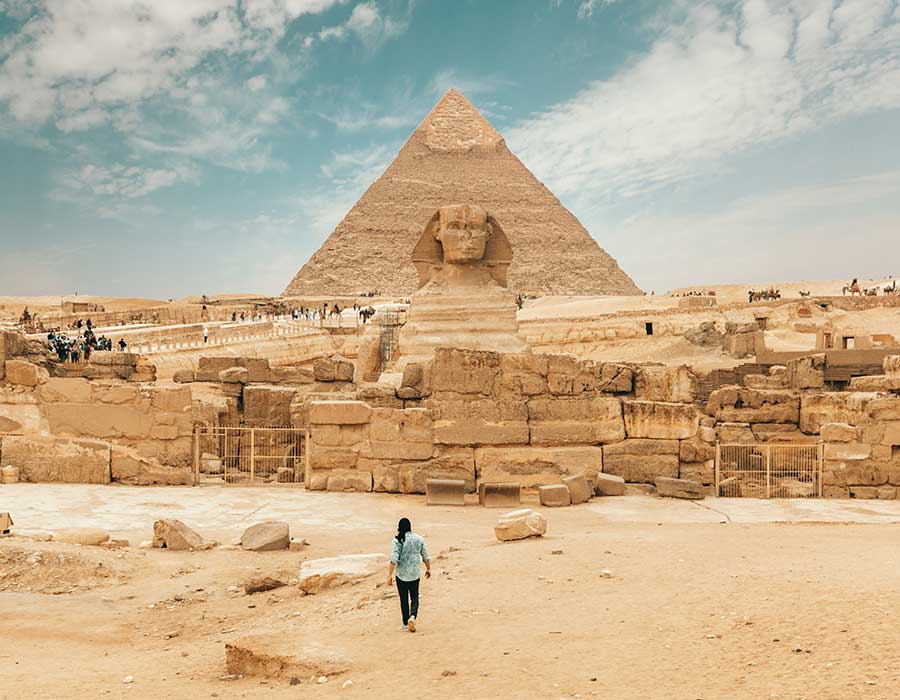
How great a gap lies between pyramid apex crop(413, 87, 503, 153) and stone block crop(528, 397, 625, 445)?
154216 mm

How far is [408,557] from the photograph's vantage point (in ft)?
11.2

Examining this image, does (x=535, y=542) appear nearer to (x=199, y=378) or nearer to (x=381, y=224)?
(x=199, y=378)

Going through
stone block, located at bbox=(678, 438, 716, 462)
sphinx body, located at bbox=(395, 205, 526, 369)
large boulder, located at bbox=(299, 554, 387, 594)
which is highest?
sphinx body, located at bbox=(395, 205, 526, 369)

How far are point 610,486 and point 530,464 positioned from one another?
0.59m

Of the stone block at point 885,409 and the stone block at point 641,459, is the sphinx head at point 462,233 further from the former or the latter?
the stone block at point 885,409

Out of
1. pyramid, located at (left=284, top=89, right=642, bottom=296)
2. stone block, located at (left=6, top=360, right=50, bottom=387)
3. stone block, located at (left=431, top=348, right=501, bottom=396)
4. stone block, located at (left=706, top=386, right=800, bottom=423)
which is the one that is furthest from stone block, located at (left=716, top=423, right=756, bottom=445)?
pyramid, located at (left=284, top=89, right=642, bottom=296)

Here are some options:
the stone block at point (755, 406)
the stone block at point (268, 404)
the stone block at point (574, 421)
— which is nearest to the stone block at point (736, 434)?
the stone block at point (755, 406)

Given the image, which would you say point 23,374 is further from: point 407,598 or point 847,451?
point 847,451

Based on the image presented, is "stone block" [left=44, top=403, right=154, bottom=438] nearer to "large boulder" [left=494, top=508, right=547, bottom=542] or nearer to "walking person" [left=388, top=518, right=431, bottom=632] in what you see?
"large boulder" [left=494, top=508, right=547, bottom=542]

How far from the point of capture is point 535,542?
178 inches

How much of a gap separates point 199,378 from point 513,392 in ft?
16.2

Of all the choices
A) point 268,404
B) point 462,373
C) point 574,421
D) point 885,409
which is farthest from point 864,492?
point 268,404

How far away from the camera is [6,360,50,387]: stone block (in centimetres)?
666

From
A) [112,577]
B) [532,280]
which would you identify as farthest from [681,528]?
[532,280]
